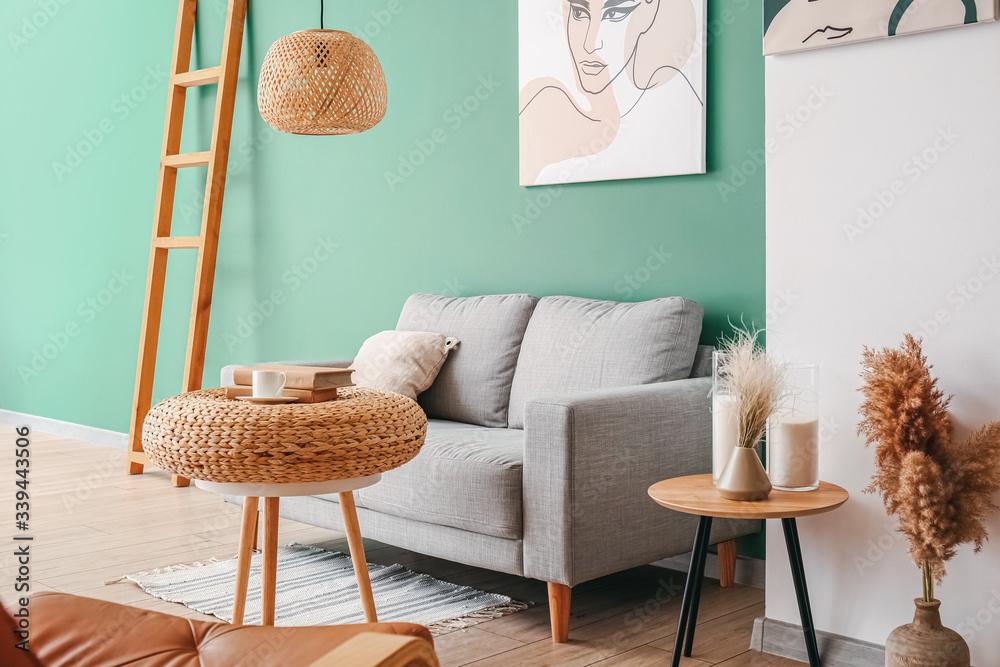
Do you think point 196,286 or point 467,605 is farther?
point 196,286

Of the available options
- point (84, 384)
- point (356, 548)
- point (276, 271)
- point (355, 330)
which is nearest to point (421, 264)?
point (355, 330)

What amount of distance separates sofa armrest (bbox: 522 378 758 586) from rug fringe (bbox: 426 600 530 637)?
25 centimetres

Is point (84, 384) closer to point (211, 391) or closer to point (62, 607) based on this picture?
point (211, 391)

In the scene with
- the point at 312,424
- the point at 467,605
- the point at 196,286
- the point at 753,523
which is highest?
the point at 196,286

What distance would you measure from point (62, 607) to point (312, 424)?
0.63 m

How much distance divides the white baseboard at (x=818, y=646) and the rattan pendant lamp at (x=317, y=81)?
75.1 inches

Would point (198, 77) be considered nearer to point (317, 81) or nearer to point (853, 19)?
point (317, 81)

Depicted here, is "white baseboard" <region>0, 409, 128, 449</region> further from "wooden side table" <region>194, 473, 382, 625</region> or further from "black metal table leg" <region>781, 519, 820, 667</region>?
"black metal table leg" <region>781, 519, 820, 667</region>

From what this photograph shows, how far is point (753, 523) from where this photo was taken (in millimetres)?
2924
